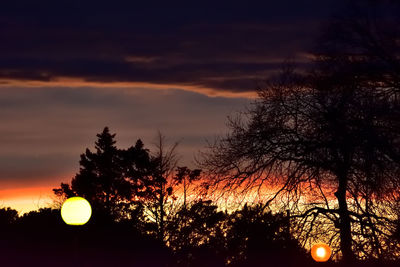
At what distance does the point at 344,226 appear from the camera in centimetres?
2428

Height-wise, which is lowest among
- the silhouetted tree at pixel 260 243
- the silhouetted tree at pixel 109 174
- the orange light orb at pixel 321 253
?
the orange light orb at pixel 321 253

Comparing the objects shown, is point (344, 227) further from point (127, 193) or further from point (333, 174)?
point (127, 193)

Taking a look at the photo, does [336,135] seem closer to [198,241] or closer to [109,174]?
[198,241]

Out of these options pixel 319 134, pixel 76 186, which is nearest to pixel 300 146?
pixel 319 134

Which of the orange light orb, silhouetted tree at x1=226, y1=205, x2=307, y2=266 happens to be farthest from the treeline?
the orange light orb

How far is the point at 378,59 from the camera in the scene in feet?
73.6

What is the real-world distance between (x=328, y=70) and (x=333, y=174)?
3.42m

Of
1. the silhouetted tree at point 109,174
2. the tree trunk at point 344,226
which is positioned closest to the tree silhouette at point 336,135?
the tree trunk at point 344,226

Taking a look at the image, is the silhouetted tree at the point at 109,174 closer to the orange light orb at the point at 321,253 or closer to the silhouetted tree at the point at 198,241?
the silhouetted tree at the point at 198,241

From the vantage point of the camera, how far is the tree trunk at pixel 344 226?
24031 mm

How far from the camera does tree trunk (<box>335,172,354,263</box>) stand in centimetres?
2403

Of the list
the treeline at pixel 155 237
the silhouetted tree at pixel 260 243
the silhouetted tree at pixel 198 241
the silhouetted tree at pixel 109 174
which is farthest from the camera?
→ the silhouetted tree at pixel 109 174

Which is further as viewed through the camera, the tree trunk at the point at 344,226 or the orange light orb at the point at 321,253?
the tree trunk at the point at 344,226

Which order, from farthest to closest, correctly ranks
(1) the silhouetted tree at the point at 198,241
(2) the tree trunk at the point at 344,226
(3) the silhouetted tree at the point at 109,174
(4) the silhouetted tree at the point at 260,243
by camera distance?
(3) the silhouetted tree at the point at 109,174 < (4) the silhouetted tree at the point at 260,243 < (1) the silhouetted tree at the point at 198,241 < (2) the tree trunk at the point at 344,226
